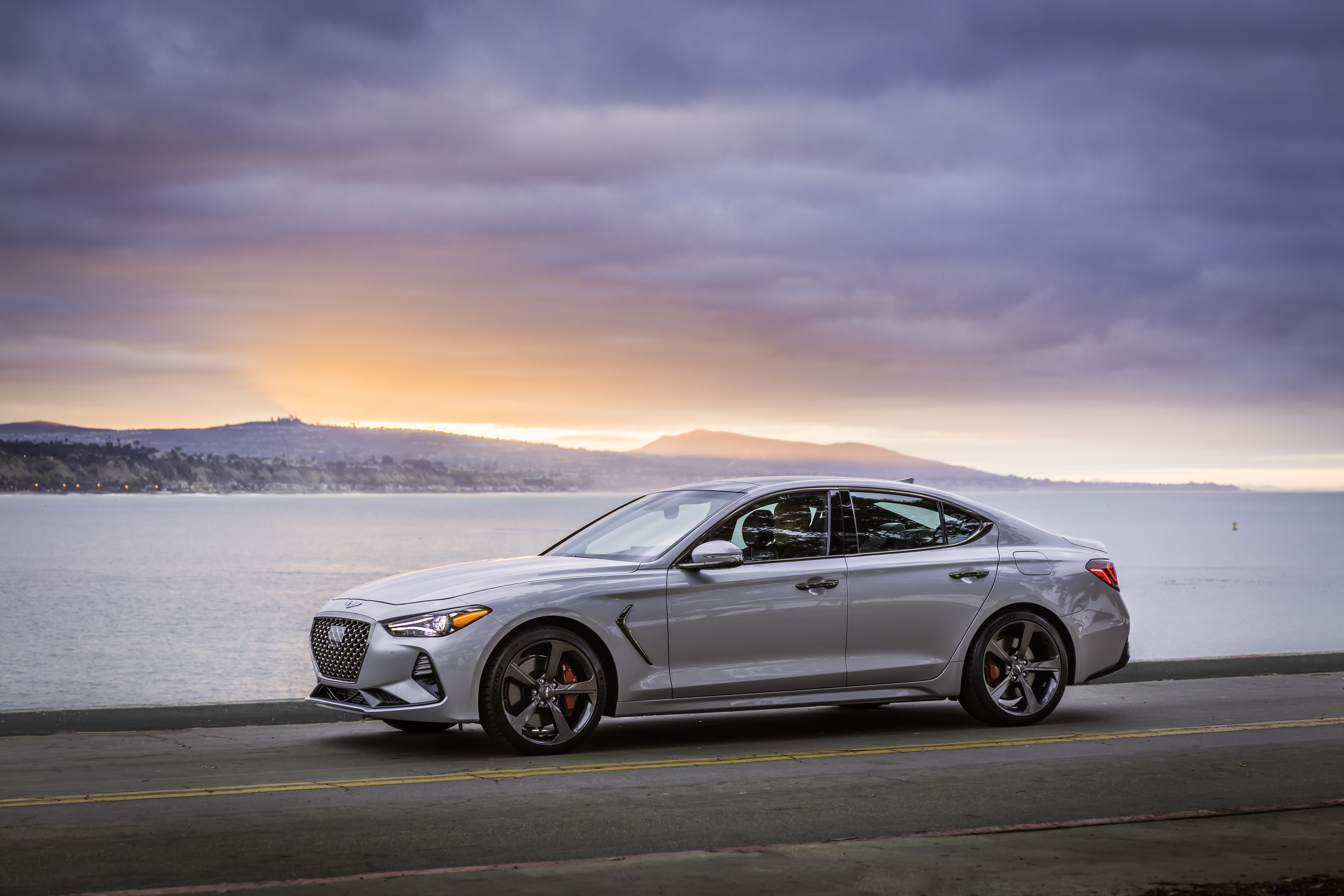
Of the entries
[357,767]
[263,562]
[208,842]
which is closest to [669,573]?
[357,767]

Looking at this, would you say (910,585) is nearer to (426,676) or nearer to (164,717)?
(426,676)

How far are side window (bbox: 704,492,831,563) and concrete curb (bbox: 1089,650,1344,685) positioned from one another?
4.27m

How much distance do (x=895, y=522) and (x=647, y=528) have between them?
1708mm

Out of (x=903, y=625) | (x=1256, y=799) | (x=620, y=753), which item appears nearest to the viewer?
(x=1256, y=799)

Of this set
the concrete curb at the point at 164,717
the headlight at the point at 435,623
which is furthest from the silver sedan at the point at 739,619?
the concrete curb at the point at 164,717

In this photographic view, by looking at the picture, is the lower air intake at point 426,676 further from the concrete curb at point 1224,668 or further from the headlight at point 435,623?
the concrete curb at point 1224,668

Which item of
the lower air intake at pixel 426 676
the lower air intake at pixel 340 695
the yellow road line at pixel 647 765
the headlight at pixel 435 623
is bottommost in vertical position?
the yellow road line at pixel 647 765

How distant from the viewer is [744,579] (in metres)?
8.91

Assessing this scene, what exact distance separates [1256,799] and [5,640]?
4294 centimetres

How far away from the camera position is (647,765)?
816cm

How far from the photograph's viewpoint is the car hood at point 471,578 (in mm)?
8445

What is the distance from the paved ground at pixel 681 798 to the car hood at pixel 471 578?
0.96m

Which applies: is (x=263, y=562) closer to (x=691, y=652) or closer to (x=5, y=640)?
(x=5, y=640)

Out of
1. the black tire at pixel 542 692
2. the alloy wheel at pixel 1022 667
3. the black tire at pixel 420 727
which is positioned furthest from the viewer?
the alloy wheel at pixel 1022 667
